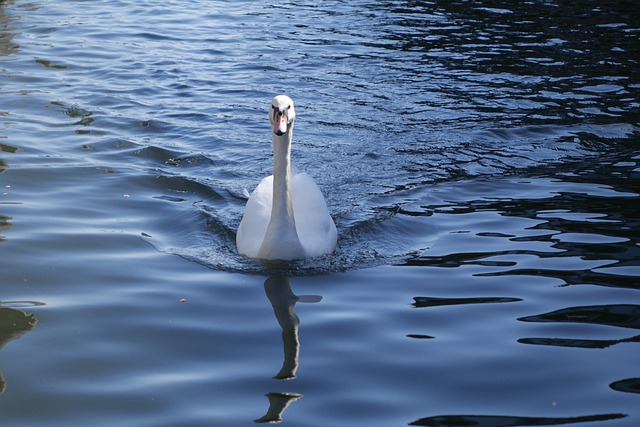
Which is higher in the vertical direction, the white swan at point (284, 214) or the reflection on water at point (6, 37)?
the reflection on water at point (6, 37)

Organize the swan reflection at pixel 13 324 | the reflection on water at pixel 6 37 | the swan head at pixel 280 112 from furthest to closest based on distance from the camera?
1. the reflection on water at pixel 6 37
2. the swan head at pixel 280 112
3. the swan reflection at pixel 13 324

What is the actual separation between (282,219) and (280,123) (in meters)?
0.87

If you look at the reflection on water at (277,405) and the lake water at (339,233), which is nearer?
the reflection on water at (277,405)

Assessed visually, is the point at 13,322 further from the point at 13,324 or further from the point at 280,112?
the point at 280,112

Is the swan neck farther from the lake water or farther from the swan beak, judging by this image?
the lake water

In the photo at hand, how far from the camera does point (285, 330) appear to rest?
6668 mm

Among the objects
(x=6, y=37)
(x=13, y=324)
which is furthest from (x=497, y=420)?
(x=6, y=37)

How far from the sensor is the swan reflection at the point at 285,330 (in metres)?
5.51

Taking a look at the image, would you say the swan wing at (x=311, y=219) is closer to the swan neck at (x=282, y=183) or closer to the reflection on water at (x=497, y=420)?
the swan neck at (x=282, y=183)

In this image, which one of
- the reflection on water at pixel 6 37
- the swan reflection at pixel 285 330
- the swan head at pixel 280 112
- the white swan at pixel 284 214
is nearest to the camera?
the swan reflection at pixel 285 330

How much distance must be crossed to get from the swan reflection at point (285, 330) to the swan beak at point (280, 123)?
118 cm

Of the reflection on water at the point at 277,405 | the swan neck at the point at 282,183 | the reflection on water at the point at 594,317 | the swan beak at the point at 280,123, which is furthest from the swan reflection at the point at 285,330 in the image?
the reflection on water at the point at 594,317

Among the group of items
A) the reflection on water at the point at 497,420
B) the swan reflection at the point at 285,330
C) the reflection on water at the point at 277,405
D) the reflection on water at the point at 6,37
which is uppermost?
the reflection on water at the point at 6,37

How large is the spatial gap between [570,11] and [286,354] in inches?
576
